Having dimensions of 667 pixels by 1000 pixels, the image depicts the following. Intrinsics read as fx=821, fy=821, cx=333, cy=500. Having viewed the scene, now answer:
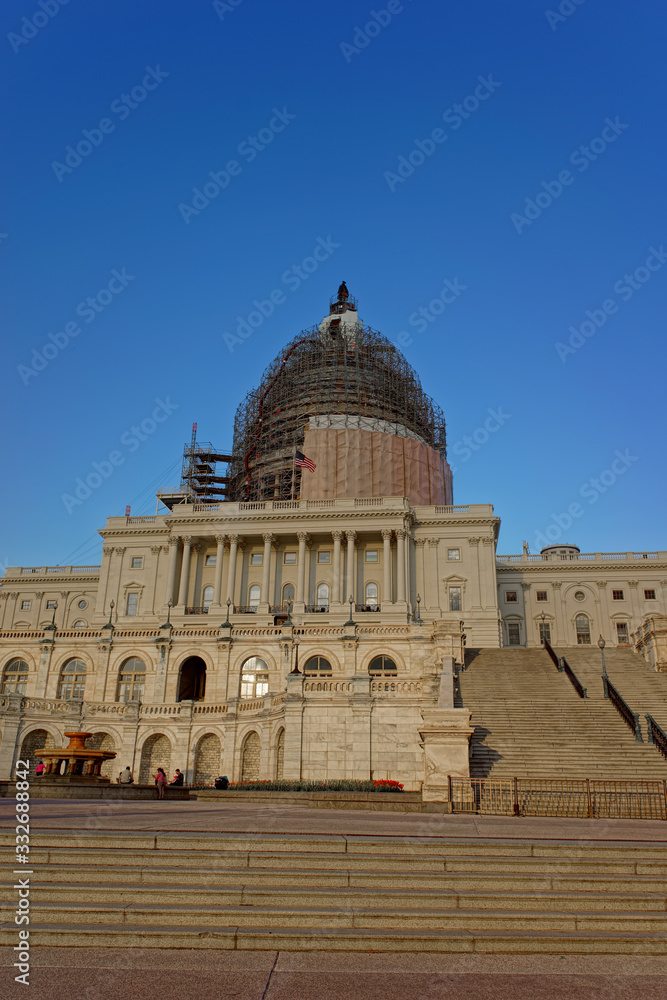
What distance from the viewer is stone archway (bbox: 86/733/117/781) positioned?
42719mm

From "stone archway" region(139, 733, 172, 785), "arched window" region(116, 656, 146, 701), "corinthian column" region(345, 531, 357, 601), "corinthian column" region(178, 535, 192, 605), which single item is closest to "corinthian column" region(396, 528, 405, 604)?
"corinthian column" region(345, 531, 357, 601)

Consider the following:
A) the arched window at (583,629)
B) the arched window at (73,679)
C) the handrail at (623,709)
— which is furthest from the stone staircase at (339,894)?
the arched window at (583,629)

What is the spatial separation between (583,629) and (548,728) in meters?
45.5

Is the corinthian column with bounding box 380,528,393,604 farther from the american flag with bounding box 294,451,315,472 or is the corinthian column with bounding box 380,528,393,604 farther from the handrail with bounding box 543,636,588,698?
the handrail with bounding box 543,636,588,698

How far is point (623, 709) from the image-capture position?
107 feet

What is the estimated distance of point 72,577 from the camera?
275ft

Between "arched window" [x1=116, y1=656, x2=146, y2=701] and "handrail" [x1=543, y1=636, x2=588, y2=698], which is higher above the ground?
"arched window" [x1=116, y1=656, x2=146, y2=701]

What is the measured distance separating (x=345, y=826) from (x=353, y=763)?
19228 millimetres

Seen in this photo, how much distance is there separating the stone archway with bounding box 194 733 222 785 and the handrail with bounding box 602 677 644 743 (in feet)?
63.3

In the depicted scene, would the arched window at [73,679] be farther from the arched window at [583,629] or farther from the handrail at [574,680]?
the arched window at [583,629]

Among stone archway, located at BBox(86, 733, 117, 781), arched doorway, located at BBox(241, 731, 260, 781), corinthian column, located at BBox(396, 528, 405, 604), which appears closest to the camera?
arched doorway, located at BBox(241, 731, 260, 781)

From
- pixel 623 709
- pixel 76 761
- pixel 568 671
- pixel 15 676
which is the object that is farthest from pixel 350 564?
pixel 76 761

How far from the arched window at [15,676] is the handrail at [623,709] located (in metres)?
35.8

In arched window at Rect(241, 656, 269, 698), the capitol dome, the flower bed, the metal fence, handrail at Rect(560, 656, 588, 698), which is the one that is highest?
the capitol dome
